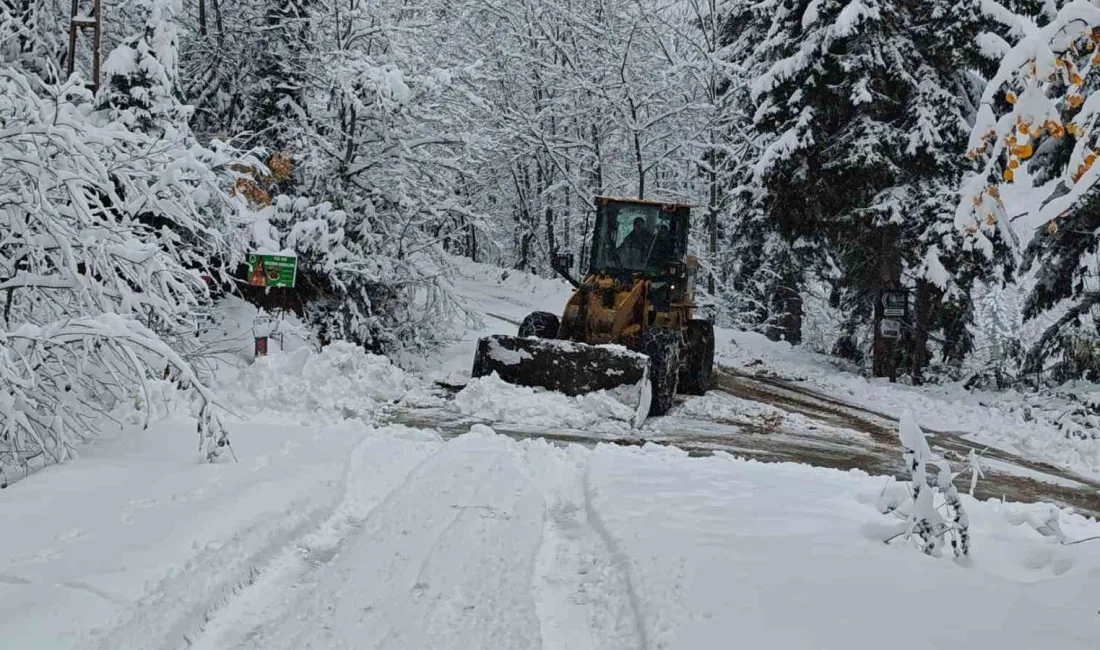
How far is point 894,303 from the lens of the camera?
17406 millimetres

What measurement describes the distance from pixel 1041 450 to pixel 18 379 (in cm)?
1097

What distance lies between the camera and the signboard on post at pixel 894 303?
57.0 ft

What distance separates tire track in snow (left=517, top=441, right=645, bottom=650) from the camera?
3904mm

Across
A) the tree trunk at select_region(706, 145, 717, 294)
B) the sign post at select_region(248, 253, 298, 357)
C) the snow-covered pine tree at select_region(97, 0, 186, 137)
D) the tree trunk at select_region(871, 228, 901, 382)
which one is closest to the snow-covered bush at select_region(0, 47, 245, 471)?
the sign post at select_region(248, 253, 298, 357)

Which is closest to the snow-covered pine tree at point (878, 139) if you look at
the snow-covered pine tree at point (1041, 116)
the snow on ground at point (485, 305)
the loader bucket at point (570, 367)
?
the snow on ground at point (485, 305)

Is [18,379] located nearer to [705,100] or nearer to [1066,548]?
[1066,548]

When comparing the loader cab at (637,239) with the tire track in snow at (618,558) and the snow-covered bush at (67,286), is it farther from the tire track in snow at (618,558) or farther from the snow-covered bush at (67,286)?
the snow-covered bush at (67,286)

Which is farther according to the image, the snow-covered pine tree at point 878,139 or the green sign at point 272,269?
the snow-covered pine tree at point 878,139

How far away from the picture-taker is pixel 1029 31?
11.1 feet

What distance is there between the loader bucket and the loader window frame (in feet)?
7.63

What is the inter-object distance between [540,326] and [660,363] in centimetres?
219

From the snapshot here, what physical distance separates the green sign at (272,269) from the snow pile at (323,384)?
3.71 ft

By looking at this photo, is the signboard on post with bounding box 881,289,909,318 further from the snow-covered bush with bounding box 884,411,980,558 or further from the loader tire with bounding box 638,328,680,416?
the snow-covered bush with bounding box 884,411,980,558

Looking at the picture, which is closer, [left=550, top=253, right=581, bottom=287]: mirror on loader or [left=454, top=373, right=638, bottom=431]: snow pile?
[left=454, top=373, right=638, bottom=431]: snow pile
